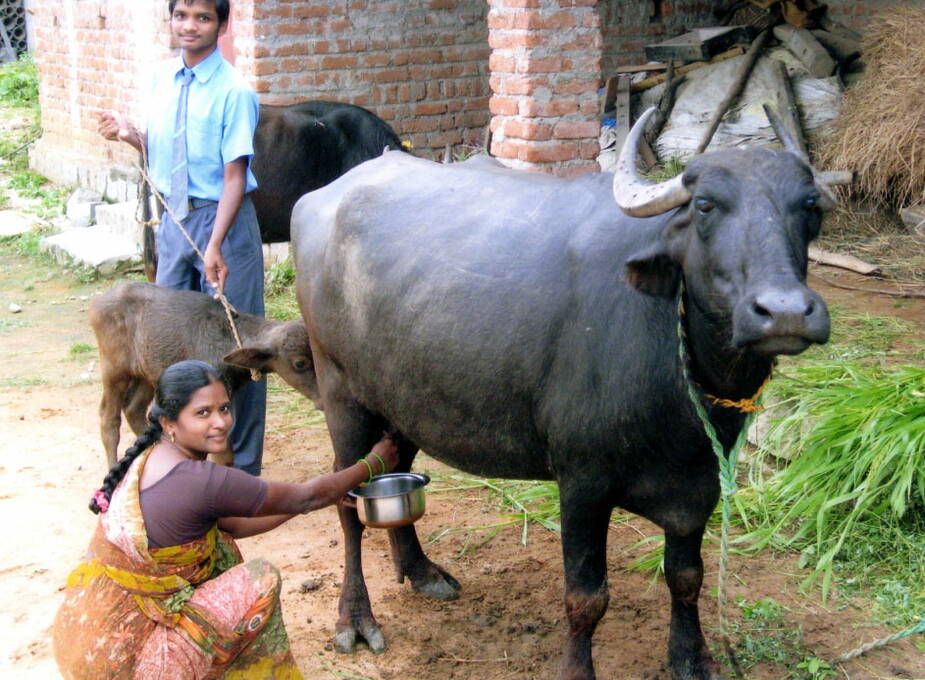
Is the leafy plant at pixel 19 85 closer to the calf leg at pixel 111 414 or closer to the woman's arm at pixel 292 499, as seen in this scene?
the calf leg at pixel 111 414

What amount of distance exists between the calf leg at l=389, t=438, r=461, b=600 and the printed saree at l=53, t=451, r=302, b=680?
125 cm

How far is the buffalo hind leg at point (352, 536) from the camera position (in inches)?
163

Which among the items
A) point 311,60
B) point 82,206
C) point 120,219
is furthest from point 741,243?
point 82,206

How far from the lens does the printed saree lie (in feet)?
10.4

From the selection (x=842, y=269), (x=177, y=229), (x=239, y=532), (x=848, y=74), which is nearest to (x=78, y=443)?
(x=177, y=229)

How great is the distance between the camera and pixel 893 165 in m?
8.05

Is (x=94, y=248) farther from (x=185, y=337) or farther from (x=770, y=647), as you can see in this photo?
(x=770, y=647)

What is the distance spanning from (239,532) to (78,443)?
306 centimetres

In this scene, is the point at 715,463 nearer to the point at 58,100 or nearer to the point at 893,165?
the point at 893,165

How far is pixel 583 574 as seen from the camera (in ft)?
11.5

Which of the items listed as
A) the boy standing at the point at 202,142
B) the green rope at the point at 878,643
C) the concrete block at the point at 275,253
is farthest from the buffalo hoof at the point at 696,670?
the concrete block at the point at 275,253

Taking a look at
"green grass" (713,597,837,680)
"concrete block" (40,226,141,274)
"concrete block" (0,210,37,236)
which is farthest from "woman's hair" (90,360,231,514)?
"concrete block" (0,210,37,236)

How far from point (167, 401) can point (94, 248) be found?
7083 millimetres

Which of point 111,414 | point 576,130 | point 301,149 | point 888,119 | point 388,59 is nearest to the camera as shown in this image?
point 111,414
